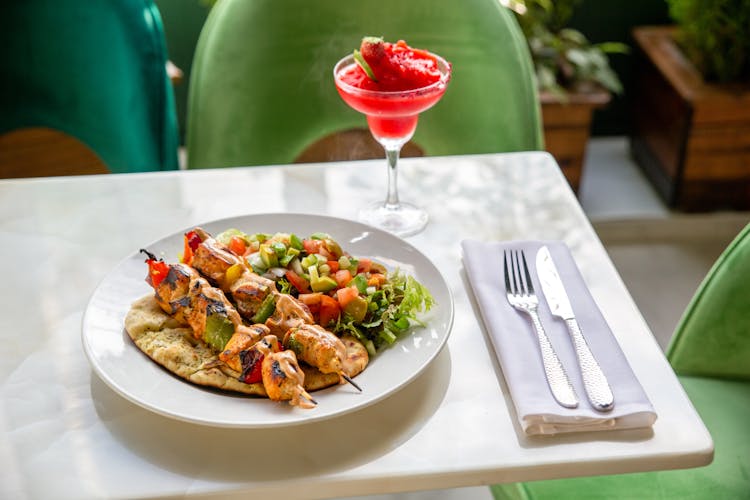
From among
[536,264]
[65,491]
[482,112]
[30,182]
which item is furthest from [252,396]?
[482,112]

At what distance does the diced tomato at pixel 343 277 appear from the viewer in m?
1.07

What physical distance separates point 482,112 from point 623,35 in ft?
5.83

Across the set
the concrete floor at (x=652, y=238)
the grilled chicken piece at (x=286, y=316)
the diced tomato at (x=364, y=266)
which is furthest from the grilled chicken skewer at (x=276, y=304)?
the concrete floor at (x=652, y=238)

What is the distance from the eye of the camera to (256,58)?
1.78 meters

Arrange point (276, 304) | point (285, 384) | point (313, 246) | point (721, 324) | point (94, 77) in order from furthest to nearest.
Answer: point (94, 77)
point (721, 324)
point (313, 246)
point (276, 304)
point (285, 384)

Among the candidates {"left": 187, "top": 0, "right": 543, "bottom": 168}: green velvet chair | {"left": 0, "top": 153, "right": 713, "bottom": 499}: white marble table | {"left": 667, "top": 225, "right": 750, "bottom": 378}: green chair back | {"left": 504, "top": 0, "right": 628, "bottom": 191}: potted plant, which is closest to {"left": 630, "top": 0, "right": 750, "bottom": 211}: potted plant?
{"left": 504, "top": 0, "right": 628, "bottom": 191}: potted plant

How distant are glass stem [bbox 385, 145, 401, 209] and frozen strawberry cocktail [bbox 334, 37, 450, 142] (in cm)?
2

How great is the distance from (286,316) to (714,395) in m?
0.78

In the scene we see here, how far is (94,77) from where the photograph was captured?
197cm

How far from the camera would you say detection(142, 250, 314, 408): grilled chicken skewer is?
0.91 m

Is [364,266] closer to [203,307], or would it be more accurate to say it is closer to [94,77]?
[203,307]

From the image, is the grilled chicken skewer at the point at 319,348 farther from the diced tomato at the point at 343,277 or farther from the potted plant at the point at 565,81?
the potted plant at the point at 565,81

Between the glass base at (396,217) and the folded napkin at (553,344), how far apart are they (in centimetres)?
11

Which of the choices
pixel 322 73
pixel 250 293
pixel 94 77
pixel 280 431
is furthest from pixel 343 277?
pixel 94 77
